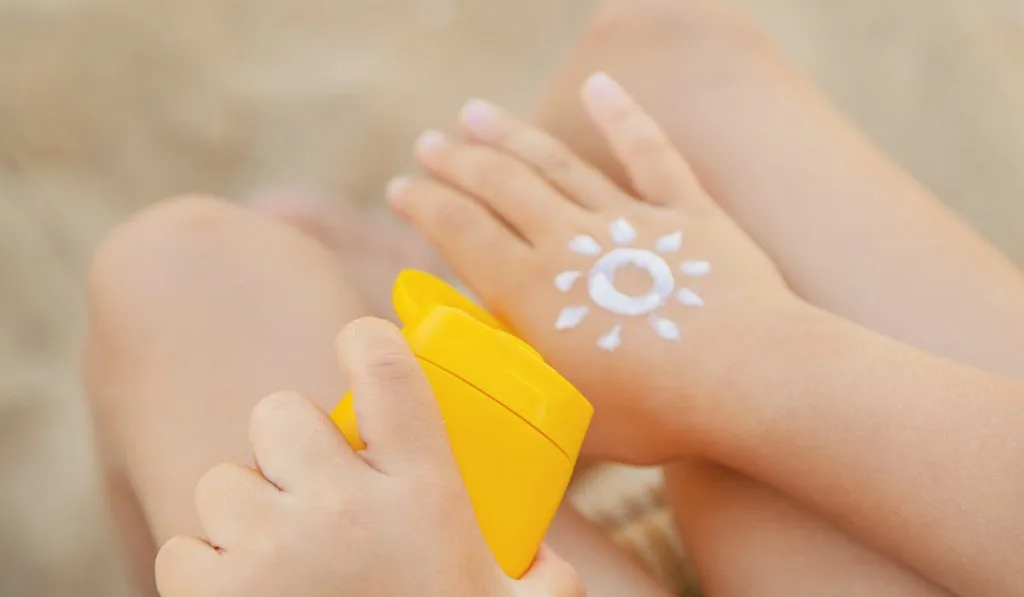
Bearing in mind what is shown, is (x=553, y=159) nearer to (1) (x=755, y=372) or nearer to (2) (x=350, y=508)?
(1) (x=755, y=372)

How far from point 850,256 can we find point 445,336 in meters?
0.25

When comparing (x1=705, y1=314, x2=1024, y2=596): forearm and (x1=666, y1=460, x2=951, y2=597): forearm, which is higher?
(x1=705, y1=314, x2=1024, y2=596): forearm

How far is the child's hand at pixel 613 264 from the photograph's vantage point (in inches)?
18.3

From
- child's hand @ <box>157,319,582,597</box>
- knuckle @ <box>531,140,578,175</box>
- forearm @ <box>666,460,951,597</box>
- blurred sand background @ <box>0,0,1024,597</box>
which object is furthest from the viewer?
blurred sand background @ <box>0,0,1024,597</box>

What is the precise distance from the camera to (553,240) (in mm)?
510

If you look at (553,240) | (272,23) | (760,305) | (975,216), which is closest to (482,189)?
(553,240)

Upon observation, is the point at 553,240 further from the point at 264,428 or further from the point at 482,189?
the point at 264,428

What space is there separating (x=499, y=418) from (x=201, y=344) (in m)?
0.19

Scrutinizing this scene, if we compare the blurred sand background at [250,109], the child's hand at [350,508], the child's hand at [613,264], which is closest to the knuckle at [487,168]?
the child's hand at [613,264]

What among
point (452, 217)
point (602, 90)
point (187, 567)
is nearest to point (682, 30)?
point (602, 90)

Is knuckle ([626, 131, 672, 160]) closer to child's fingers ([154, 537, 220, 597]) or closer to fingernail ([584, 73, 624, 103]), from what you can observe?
fingernail ([584, 73, 624, 103])

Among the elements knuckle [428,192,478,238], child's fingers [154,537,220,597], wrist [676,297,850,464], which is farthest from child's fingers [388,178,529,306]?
child's fingers [154,537,220,597]

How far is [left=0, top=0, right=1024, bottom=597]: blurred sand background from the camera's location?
29.6 inches

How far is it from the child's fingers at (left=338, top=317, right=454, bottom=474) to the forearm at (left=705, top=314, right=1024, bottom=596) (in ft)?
0.58
